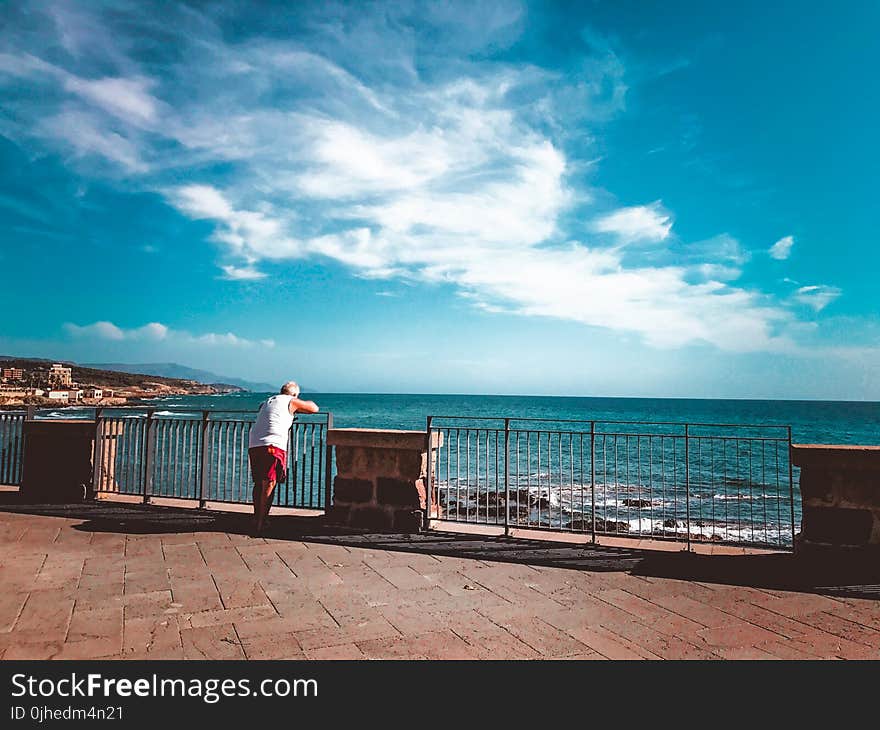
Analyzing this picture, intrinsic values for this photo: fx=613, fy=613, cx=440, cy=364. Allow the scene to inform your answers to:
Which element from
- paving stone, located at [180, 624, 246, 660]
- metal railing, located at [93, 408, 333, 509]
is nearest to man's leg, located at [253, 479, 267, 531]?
metal railing, located at [93, 408, 333, 509]

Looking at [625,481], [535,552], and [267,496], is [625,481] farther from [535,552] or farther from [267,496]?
[267,496]

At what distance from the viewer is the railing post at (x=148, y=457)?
339 inches

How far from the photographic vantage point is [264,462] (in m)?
7.12

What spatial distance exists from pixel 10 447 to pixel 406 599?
326 inches

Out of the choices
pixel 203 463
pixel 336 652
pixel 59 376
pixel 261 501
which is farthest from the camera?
pixel 59 376

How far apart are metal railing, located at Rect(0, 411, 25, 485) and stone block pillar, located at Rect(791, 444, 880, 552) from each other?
417 inches

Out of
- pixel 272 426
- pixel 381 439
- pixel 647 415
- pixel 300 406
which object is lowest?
pixel 647 415

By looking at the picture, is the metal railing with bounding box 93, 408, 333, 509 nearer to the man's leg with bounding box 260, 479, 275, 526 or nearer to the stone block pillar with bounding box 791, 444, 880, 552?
the man's leg with bounding box 260, 479, 275, 526

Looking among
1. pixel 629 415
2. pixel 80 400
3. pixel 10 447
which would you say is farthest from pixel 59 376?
pixel 629 415

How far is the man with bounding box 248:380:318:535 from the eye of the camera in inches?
277
